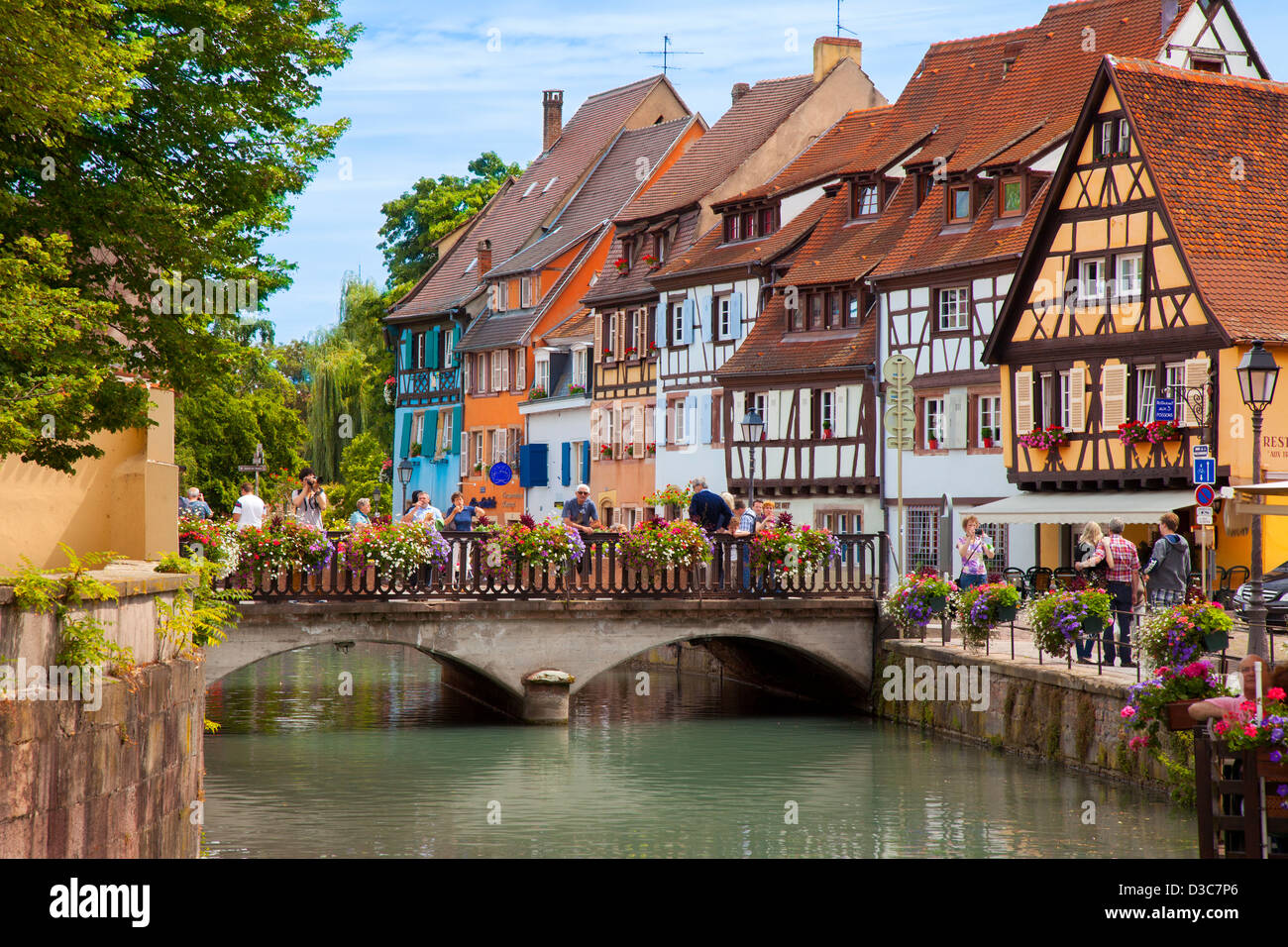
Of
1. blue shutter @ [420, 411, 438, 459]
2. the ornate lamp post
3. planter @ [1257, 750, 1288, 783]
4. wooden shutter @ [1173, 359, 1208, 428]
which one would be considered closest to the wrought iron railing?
wooden shutter @ [1173, 359, 1208, 428]

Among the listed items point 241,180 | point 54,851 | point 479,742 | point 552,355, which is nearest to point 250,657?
point 479,742

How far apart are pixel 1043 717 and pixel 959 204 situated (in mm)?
19517

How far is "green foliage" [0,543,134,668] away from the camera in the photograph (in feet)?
33.9

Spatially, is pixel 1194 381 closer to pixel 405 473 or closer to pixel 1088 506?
pixel 1088 506

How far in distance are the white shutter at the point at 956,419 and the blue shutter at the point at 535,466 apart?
1946 centimetres

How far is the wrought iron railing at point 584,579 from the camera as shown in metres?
24.6

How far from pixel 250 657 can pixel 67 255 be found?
9804 mm

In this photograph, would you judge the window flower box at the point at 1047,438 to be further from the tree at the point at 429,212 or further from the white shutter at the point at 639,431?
the tree at the point at 429,212

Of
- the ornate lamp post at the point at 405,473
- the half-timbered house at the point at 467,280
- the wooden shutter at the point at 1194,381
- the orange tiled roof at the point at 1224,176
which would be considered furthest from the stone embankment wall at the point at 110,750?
the ornate lamp post at the point at 405,473

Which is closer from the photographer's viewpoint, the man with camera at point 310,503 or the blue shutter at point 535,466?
the man with camera at point 310,503

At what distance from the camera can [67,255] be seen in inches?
607

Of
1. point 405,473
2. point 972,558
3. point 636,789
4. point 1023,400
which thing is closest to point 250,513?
point 636,789

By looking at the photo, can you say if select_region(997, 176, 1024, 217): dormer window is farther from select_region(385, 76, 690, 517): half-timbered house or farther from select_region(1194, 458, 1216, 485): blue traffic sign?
select_region(385, 76, 690, 517): half-timbered house

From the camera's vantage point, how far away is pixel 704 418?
4647 cm
